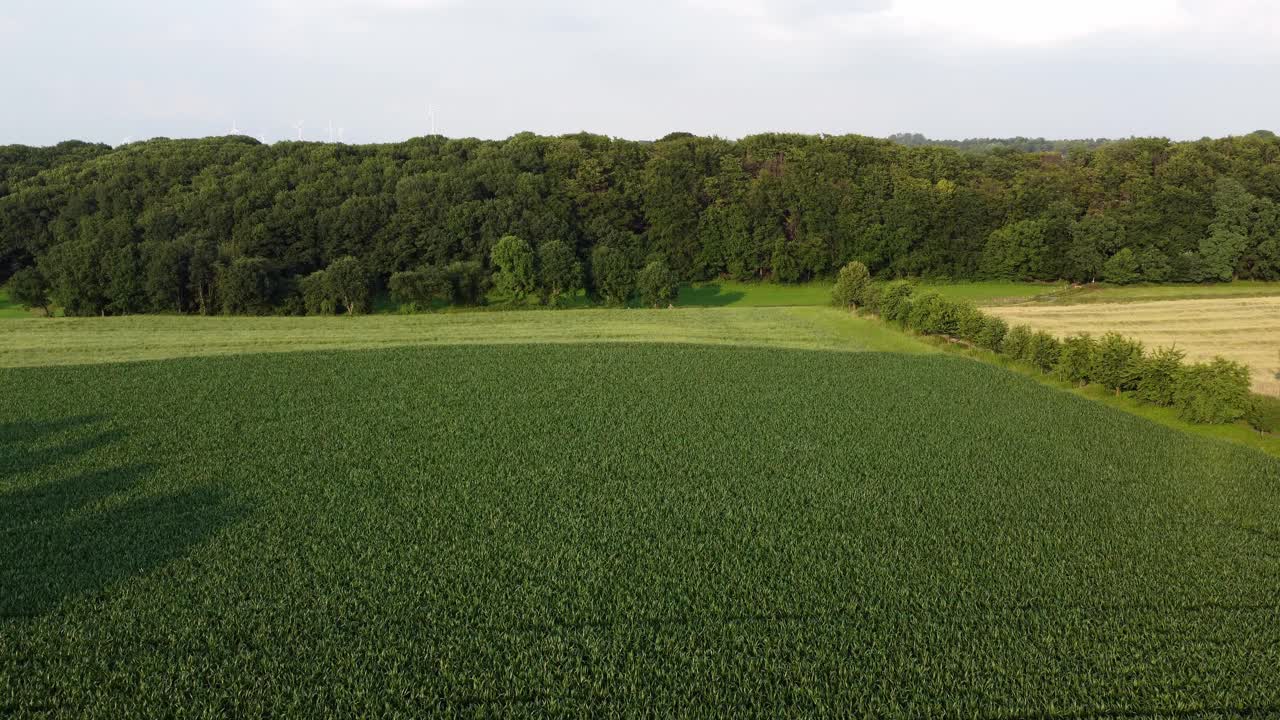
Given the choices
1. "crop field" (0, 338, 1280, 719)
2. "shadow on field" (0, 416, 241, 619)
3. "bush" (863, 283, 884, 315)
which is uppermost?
"bush" (863, 283, 884, 315)

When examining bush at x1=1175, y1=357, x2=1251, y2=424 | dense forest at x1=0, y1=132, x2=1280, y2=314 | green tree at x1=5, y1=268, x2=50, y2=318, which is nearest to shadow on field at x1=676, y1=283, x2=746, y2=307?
dense forest at x1=0, y1=132, x2=1280, y2=314

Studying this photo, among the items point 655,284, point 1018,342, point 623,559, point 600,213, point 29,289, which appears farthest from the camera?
point 600,213

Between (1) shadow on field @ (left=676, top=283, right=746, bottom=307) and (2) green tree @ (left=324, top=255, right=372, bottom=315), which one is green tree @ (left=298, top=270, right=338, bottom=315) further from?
(1) shadow on field @ (left=676, top=283, right=746, bottom=307)

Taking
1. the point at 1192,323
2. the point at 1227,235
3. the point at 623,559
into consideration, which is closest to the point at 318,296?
the point at 623,559

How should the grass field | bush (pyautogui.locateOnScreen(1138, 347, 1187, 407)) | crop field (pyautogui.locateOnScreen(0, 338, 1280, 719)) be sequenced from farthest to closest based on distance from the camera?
the grass field < bush (pyautogui.locateOnScreen(1138, 347, 1187, 407)) < crop field (pyautogui.locateOnScreen(0, 338, 1280, 719))

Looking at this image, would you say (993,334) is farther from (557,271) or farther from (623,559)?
(557,271)

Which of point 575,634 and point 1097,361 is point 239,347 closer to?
point 575,634

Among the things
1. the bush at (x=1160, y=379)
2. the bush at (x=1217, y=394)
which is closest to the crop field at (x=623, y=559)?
the bush at (x=1217, y=394)

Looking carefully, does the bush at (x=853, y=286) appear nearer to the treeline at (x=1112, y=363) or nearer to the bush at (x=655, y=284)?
the treeline at (x=1112, y=363)
